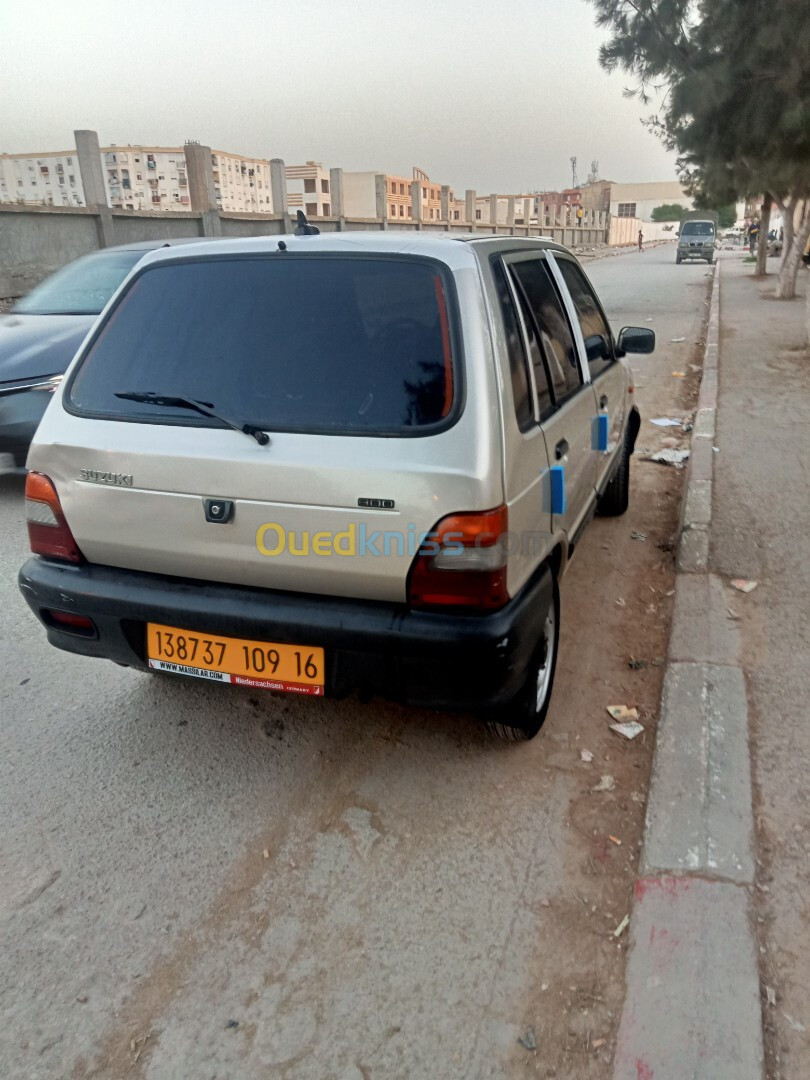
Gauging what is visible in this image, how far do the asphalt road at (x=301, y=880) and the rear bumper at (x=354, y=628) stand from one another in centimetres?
51

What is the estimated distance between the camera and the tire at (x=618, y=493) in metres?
5.40

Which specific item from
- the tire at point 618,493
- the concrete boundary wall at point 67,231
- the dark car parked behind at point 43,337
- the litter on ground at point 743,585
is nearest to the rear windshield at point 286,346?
the litter on ground at point 743,585

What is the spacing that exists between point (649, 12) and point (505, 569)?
1164 centimetres

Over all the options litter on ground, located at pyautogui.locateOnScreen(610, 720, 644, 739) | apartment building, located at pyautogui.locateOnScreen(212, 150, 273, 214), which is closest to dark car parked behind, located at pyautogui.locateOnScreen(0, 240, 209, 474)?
litter on ground, located at pyautogui.locateOnScreen(610, 720, 644, 739)

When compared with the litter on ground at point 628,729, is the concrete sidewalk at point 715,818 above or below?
above

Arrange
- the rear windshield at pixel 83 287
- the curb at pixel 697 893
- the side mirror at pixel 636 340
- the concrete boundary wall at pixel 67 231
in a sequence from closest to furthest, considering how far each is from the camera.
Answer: the curb at pixel 697 893
the side mirror at pixel 636 340
the rear windshield at pixel 83 287
the concrete boundary wall at pixel 67 231

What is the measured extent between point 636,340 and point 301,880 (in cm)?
342

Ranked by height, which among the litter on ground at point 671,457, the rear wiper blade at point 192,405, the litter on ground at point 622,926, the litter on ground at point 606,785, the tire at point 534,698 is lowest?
the litter on ground at point 671,457

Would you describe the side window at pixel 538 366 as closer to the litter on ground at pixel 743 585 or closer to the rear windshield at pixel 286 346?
the rear windshield at pixel 286 346

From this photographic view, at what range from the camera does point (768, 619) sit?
4.07m

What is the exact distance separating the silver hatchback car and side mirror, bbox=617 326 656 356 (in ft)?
5.93

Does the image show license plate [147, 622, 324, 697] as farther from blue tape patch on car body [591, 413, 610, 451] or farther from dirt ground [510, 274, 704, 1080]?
blue tape patch on car body [591, 413, 610, 451]

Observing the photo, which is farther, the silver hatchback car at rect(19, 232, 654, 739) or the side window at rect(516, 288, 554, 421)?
the side window at rect(516, 288, 554, 421)

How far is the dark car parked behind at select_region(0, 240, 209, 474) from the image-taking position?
231 inches
